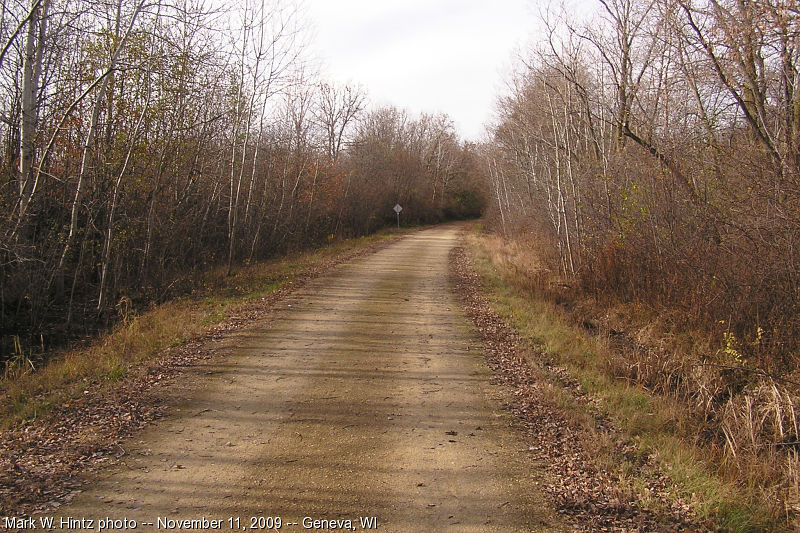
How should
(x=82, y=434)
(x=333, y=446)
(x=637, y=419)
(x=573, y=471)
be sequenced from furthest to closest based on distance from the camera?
(x=637, y=419), (x=82, y=434), (x=333, y=446), (x=573, y=471)

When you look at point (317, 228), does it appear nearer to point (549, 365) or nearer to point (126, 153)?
point (126, 153)

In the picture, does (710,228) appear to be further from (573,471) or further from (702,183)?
(573,471)

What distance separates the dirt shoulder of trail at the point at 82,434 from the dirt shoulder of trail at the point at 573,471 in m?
3.69

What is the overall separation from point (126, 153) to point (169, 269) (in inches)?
131

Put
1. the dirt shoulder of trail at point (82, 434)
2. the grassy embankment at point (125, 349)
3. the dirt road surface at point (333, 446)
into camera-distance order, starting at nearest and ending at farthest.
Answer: the dirt road surface at point (333, 446)
the dirt shoulder of trail at point (82, 434)
the grassy embankment at point (125, 349)

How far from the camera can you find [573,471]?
4402mm

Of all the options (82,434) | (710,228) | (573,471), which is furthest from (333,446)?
(710,228)

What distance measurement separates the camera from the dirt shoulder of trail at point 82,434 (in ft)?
12.9

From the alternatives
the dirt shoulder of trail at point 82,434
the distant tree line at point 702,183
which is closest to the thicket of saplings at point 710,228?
the distant tree line at point 702,183

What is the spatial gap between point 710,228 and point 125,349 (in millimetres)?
9917

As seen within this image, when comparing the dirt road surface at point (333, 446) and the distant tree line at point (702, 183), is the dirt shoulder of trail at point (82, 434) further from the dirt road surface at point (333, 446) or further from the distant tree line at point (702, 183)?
the distant tree line at point (702, 183)

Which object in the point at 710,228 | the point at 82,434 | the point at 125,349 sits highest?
the point at 710,228

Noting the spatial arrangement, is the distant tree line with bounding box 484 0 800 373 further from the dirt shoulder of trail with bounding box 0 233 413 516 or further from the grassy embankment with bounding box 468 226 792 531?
the dirt shoulder of trail with bounding box 0 233 413 516

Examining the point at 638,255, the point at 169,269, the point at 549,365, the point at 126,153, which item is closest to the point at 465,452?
the point at 549,365
